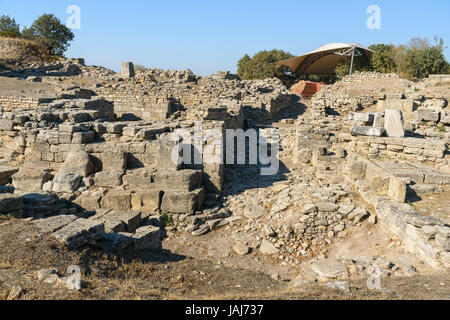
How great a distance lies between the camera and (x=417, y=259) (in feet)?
16.0

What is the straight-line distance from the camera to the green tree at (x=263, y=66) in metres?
33.1

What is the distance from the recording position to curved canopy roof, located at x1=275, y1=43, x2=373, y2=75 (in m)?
31.4

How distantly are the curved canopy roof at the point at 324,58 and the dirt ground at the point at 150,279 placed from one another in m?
29.9

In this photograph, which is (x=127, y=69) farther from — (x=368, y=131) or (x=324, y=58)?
(x=324, y=58)

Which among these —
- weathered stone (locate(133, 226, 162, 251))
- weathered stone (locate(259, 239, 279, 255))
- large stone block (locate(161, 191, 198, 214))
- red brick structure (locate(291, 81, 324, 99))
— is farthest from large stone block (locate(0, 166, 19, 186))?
red brick structure (locate(291, 81, 324, 99))

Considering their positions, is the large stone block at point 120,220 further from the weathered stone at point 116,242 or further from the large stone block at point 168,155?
the large stone block at point 168,155

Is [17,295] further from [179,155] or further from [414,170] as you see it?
[414,170]

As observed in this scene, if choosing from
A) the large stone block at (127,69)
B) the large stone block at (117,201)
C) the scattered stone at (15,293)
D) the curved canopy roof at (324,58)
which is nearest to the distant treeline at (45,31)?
the large stone block at (127,69)

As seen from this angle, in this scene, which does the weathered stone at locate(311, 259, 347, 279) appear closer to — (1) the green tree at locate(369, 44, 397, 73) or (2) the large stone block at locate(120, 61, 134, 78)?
(2) the large stone block at locate(120, 61, 134, 78)

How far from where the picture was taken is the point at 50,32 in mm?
34625

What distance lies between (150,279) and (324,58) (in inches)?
1350

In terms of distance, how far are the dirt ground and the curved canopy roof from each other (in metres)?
29.9

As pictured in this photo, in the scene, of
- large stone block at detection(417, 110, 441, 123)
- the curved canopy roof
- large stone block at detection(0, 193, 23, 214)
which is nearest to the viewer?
large stone block at detection(0, 193, 23, 214)

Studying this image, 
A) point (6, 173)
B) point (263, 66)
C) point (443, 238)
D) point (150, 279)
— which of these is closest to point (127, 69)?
point (263, 66)
